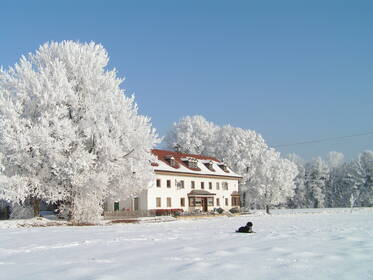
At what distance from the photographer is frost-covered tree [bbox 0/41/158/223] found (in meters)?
32.1

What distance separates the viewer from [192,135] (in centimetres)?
8575

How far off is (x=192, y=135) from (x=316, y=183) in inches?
1279

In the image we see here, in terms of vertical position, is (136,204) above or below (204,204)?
above

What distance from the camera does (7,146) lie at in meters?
31.6

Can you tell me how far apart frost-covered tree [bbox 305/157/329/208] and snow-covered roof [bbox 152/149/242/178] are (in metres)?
Answer: 34.8

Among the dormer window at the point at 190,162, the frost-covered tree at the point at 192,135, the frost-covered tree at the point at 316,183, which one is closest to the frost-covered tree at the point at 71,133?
the dormer window at the point at 190,162

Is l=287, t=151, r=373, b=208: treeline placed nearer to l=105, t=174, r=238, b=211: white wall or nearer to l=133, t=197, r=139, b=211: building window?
l=105, t=174, r=238, b=211: white wall

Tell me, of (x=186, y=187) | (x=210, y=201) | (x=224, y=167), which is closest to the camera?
(x=186, y=187)

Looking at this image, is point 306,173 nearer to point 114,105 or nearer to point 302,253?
point 114,105

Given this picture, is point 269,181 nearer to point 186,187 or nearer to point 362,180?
point 186,187

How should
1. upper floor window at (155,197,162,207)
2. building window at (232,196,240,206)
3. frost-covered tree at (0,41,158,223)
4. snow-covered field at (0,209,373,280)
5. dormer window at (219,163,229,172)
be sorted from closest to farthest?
snow-covered field at (0,209,373,280) → frost-covered tree at (0,41,158,223) → upper floor window at (155,197,162,207) → building window at (232,196,240,206) → dormer window at (219,163,229,172)

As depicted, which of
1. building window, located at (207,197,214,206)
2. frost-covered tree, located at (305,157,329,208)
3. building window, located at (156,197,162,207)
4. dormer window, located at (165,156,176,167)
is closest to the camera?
building window, located at (156,197,162,207)

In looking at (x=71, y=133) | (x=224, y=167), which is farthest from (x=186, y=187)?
(x=71, y=133)

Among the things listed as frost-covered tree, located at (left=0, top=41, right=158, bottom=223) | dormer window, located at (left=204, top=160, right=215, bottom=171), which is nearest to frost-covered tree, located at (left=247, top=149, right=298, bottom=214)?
dormer window, located at (left=204, top=160, right=215, bottom=171)
